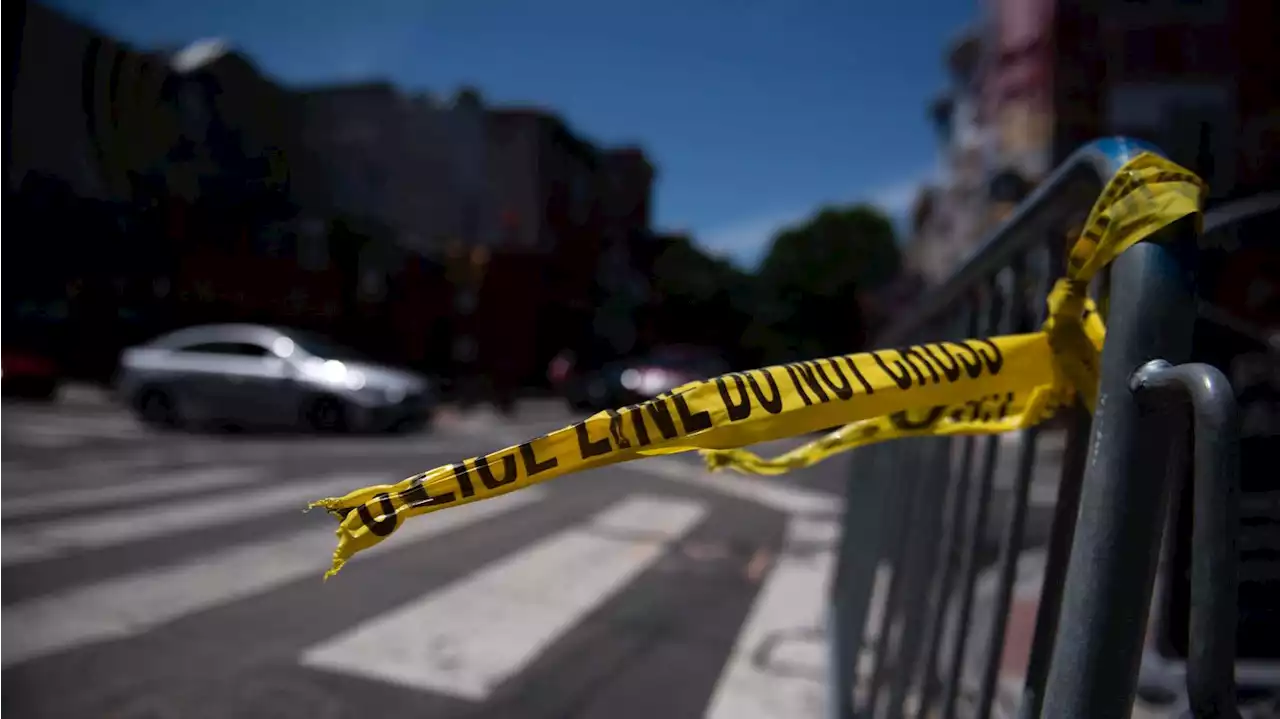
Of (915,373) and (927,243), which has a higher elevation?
(927,243)

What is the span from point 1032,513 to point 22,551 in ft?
22.5

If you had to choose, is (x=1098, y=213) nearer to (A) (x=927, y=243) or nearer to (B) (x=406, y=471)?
(B) (x=406, y=471)

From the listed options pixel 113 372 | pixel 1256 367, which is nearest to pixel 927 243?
pixel 113 372

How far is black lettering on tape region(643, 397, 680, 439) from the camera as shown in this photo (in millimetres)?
1325

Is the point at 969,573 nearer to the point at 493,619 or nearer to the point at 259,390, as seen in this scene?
the point at 493,619

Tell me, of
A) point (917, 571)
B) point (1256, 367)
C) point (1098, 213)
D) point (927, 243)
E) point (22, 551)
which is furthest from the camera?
point (927, 243)

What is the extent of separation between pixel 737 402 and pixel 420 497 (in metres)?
0.50

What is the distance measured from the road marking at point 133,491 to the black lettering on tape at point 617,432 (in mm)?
6342

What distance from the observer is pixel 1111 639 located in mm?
1145

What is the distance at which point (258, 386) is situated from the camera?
13.0 meters

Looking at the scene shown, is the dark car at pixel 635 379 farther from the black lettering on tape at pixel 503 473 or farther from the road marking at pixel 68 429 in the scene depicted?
the black lettering on tape at pixel 503 473

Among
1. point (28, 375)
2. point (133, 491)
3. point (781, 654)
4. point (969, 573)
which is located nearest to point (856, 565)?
point (781, 654)

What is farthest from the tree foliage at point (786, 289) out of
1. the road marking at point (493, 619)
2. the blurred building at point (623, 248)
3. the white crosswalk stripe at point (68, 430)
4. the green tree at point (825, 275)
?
the road marking at point (493, 619)

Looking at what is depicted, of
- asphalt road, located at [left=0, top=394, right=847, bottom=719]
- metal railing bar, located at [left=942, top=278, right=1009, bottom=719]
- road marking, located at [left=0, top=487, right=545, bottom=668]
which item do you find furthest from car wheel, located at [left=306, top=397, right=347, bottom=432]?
metal railing bar, located at [left=942, top=278, right=1009, bottom=719]
